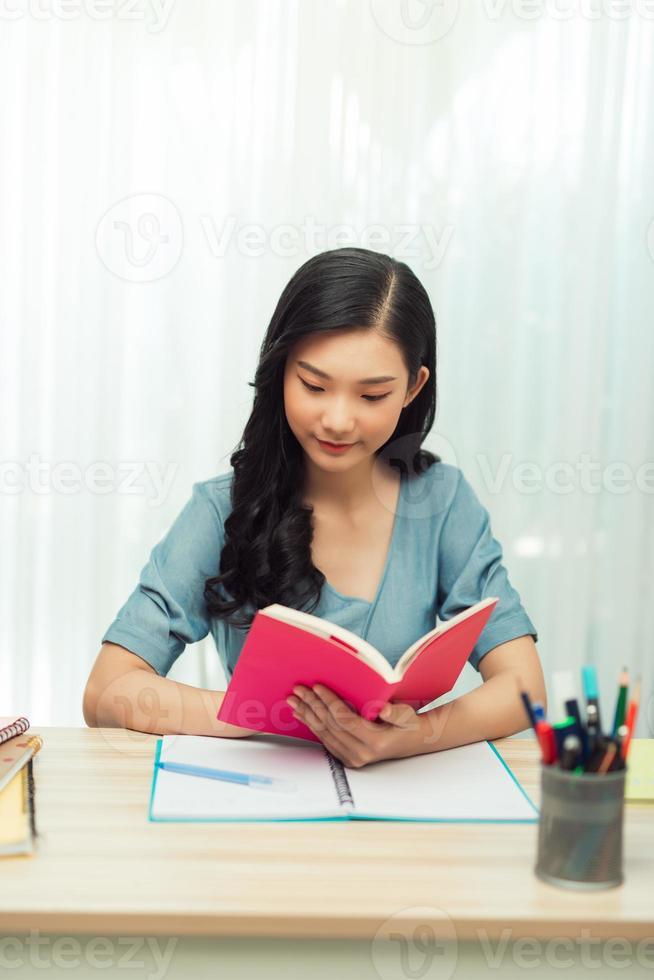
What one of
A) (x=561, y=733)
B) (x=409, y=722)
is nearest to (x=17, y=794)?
(x=409, y=722)

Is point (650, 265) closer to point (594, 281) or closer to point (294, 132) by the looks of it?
point (594, 281)

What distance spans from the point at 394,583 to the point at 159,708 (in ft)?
1.49

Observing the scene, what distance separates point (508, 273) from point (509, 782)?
6.06ft

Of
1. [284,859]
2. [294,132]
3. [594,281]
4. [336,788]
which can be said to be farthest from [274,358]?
[594,281]

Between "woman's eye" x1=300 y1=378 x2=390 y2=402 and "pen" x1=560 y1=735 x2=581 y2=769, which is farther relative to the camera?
"woman's eye" x1=300 y1=378 x2=390 y2=402

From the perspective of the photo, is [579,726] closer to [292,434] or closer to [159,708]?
[159,708]

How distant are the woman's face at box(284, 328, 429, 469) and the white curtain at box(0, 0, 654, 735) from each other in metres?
1.27

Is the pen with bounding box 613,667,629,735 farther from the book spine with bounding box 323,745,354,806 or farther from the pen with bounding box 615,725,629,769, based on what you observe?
the book spine with bounding box 323,745,354,806

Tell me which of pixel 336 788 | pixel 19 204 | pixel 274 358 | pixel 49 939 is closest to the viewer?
pixel 49 939

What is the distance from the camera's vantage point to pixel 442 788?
3.73 ft

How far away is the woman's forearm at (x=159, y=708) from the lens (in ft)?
4.29

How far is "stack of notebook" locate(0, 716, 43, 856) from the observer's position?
3.09ft

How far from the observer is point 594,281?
278 centimetres

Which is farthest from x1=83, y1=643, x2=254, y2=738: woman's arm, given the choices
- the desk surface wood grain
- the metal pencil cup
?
the metal pencil cup
